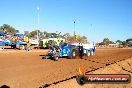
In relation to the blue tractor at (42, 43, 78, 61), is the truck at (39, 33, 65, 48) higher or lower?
higher

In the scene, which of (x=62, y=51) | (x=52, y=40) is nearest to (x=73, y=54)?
(x=62, y=51)

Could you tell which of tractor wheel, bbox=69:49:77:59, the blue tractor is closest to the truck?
tractor wheel, bbox=69:49:77:59

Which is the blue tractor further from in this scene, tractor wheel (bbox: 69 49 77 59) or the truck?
the truck

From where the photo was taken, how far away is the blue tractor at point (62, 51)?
22.2 metres

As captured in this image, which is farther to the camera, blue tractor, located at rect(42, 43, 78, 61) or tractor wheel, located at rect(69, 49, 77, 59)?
tractor wheel, located at rect(69, 49, 77, 59)

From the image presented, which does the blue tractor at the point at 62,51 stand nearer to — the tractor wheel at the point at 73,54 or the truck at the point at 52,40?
the tractor wheel at the point at 73,54

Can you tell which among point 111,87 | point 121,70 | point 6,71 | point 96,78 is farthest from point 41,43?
point 96,78

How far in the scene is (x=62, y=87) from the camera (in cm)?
1101

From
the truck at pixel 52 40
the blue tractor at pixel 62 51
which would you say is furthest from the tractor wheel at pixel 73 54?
the truck at pixel 52 40

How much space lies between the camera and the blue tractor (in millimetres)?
22250

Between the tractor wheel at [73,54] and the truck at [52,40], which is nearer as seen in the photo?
the tractor wheel at [73,54]

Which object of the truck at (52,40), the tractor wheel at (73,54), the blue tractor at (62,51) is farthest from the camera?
the truck at (52,40)

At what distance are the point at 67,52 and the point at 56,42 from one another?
1346cm

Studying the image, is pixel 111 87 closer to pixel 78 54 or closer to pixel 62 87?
pixel 62 87
